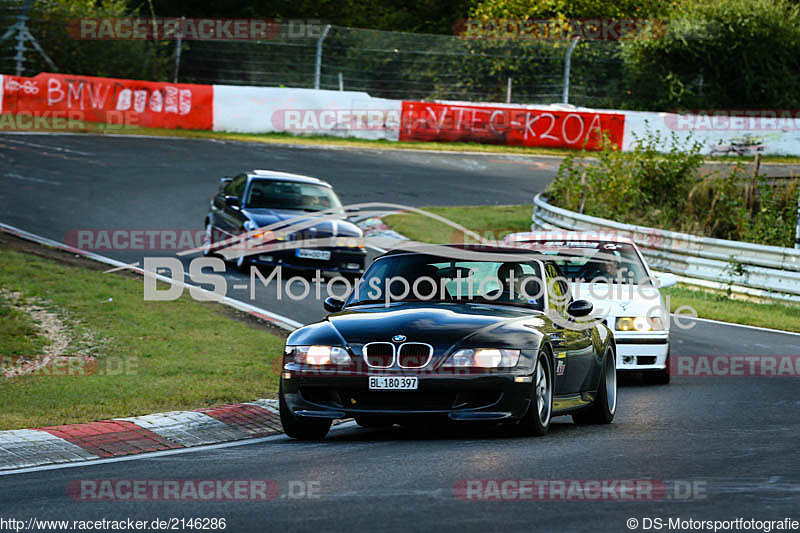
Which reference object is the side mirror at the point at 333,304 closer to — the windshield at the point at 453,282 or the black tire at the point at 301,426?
the windshield at the point at 453,282

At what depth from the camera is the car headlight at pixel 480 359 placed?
8.38 m

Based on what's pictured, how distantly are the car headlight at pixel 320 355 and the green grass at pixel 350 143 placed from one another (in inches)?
1179

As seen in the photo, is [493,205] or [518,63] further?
[518,63]

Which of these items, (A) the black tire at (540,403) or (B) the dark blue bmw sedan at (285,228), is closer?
(A) the black tire at (540,403)

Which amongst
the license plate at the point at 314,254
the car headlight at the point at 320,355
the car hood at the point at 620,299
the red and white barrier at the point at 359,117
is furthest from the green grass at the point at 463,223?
the car headlight at the point at 320,355

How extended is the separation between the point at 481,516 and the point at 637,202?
20.4 metres

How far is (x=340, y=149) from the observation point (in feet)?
125

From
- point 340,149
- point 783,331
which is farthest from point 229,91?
point 783,331

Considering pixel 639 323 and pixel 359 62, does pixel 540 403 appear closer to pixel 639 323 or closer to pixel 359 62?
pixel 639 323

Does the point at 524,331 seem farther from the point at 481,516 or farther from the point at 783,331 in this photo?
the point at 783,331

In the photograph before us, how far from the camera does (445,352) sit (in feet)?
27.5

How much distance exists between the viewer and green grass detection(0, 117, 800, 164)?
126 feet

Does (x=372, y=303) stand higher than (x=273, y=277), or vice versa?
(x=372, y=303)

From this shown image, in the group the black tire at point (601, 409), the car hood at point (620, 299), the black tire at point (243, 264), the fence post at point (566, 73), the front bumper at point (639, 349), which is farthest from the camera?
the fence post at point (566, 73)
